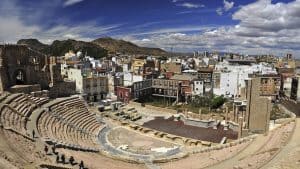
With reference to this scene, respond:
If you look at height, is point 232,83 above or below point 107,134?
above

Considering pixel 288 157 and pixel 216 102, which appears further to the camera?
pixel 216 102

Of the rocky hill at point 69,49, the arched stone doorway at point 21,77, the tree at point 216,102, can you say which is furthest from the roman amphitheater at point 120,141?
the rocky hill at point 69,49

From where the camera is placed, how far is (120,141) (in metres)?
28.5

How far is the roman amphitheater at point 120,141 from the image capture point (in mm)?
16609

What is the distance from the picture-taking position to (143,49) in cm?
19150

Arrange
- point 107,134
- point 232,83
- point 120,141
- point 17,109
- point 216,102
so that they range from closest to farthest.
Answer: point 17,109, point 120,141, point 107,134, point 216,102, point 232,83

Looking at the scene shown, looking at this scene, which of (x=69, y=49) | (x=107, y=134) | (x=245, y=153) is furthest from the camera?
(x=69, y=49)

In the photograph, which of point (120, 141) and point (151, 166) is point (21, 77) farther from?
point (151, 166)

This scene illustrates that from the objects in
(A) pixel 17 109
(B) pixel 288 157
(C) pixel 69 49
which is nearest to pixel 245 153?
(B) pixel 288 157

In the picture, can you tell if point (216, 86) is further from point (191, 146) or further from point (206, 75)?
point (191, 146)

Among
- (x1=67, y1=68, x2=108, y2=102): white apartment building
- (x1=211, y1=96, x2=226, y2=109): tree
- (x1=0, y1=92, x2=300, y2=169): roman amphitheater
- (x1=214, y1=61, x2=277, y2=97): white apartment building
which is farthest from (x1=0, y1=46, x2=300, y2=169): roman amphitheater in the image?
(x1=214, y1=61, x2=277, y2=97): white apartment building

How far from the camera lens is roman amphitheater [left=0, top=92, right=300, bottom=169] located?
16609 millimetres

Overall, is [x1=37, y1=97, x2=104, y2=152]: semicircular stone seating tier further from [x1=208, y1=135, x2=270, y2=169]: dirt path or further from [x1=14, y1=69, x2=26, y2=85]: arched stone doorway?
[x1=208, y1=135, x2=270, y2=169]: dirt path

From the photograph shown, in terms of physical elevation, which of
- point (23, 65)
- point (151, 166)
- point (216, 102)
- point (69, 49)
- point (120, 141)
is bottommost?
point (151, 166)
